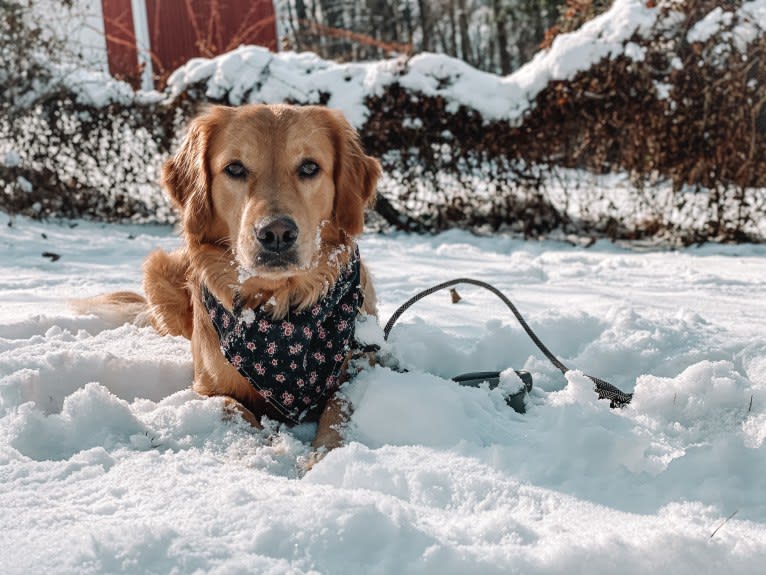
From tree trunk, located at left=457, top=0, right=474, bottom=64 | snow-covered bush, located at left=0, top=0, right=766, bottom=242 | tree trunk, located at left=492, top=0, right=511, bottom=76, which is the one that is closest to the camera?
snow-covered bush, located at left=0, top=0, right=766, bottom=242

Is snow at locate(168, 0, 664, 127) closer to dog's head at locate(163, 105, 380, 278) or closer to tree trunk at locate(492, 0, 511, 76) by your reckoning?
dog's head at locate(163, 105, 380, 278)

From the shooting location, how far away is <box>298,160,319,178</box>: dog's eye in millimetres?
2559

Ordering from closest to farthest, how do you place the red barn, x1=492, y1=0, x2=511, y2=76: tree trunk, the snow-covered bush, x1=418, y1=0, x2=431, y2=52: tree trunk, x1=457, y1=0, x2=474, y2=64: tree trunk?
the snow-covered bush < the red barn < x1=492, y1=0, x2=511, y2=76: tree trunk < x1=418, y1=0, x2=431, y2=52: tree trunk < x1=457, y1=0, x2=474, y2=64: tree trunk

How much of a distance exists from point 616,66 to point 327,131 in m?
3.71

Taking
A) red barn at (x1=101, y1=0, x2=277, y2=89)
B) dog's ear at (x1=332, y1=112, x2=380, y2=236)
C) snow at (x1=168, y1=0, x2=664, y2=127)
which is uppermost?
red barn at (x1=101, y1=0, x2=277, y2=89)

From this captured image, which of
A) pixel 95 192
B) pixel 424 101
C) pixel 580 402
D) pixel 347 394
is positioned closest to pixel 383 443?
pixel 347 394

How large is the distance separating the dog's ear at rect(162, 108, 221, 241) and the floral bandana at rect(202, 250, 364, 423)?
349 mm

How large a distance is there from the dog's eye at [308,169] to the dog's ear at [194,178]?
1.29ft

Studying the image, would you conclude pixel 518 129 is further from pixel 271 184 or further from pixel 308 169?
pixel 271 184

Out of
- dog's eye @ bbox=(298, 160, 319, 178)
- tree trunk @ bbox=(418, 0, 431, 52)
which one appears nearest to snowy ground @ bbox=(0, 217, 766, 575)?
dog's eye @ bbox=(298, 160, 319, 178)

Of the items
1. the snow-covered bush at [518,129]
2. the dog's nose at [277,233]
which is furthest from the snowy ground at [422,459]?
the snow-covered bush at [518,129]

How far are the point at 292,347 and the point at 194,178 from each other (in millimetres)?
853

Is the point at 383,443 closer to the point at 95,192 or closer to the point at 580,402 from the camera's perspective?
the point at 580,402

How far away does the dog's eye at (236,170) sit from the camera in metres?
2.53
